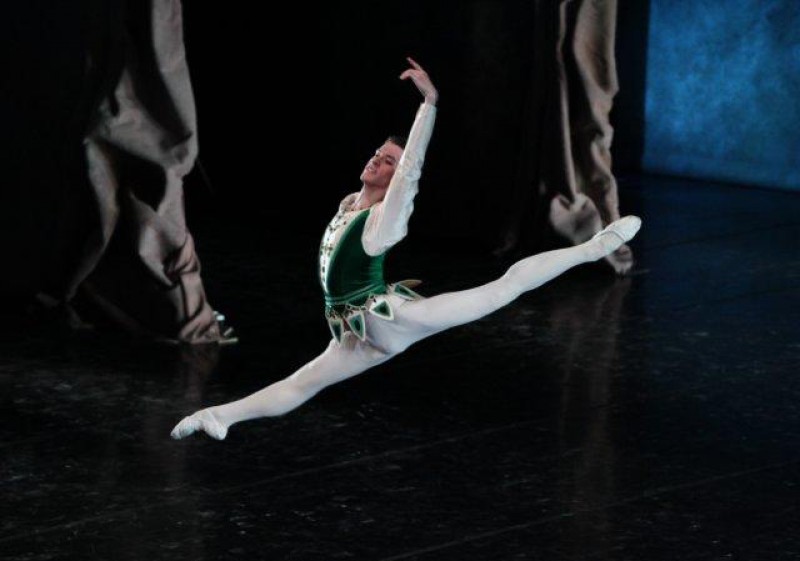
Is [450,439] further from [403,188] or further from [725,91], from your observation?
[725,91]

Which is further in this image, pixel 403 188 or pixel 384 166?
pixel 384 166

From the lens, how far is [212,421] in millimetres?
3941

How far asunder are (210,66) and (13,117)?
262 cm

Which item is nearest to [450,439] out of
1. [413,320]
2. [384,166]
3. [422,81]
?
[413,320]

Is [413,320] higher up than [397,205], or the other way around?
[397,205]

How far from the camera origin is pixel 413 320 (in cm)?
383

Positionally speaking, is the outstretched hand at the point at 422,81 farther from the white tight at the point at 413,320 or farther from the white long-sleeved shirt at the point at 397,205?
the white tight at the point at 413,320

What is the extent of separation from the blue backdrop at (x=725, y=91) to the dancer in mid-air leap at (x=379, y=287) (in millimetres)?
4990

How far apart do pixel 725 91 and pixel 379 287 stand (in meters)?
5.30

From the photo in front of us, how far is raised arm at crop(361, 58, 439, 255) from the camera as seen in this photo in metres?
3.64

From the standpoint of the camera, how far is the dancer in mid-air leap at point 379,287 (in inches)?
149

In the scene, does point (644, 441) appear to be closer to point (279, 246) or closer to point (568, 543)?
point (568, 543)

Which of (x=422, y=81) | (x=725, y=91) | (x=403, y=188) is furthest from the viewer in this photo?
(x=725, y=91)

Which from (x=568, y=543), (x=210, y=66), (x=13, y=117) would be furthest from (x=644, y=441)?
(x=210, y=66)
